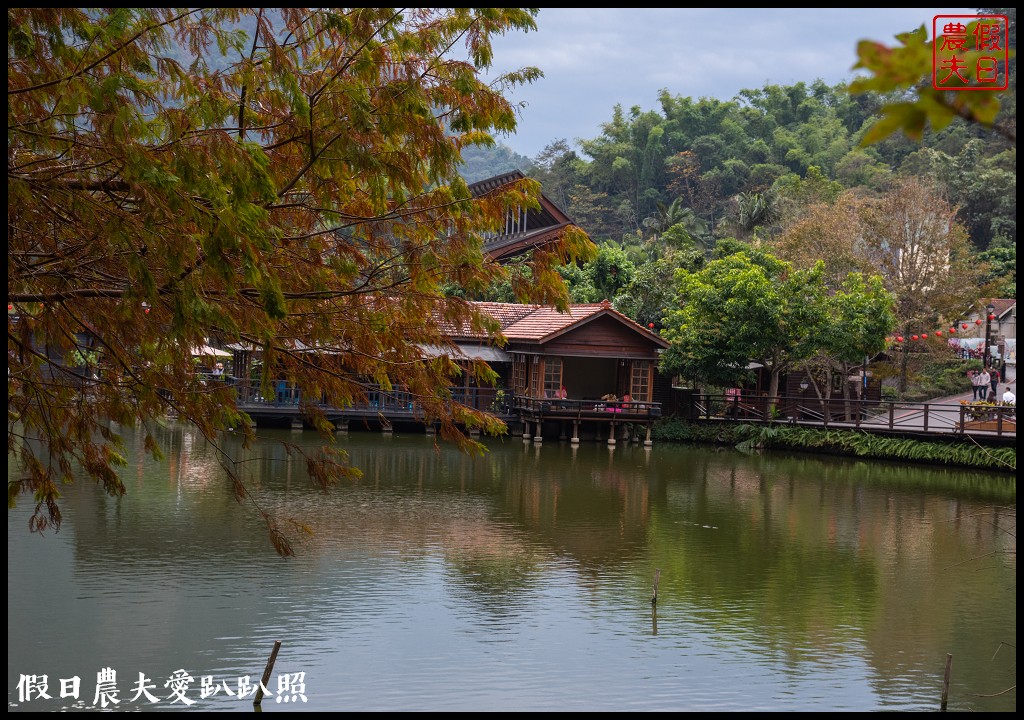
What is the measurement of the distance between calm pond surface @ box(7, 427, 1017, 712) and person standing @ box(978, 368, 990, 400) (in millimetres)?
12699

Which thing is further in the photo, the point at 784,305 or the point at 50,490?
the point at 784,305

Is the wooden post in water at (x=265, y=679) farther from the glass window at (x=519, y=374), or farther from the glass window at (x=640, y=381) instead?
→ the glass window at (x=640, y=381)

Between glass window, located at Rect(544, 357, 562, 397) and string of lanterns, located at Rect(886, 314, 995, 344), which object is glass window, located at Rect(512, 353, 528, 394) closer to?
glass window, located at Rect(544, 357, 562, 397)

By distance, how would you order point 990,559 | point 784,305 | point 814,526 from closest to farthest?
1. point 990,559
2. point 814,526
3. point 784,305

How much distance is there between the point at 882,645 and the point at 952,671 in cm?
109

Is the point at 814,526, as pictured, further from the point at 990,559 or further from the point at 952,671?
the point at 952,671

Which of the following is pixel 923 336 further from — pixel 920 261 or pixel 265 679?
pixel 265 679

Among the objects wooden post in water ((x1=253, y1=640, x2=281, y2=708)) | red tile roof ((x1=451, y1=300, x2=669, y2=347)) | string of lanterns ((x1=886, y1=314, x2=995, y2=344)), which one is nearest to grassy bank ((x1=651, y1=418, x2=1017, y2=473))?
red tile roof ((x1=451, y1=300, x2=669, y2=347))

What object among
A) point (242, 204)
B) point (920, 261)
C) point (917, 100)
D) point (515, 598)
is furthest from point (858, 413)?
point (917, 100)

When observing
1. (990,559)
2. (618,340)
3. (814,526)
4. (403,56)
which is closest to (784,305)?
(618,340)

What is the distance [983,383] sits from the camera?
117 feet

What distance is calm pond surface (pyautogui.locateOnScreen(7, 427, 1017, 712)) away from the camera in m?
10.3

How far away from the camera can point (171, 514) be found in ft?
59.9

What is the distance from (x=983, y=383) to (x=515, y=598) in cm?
2715
